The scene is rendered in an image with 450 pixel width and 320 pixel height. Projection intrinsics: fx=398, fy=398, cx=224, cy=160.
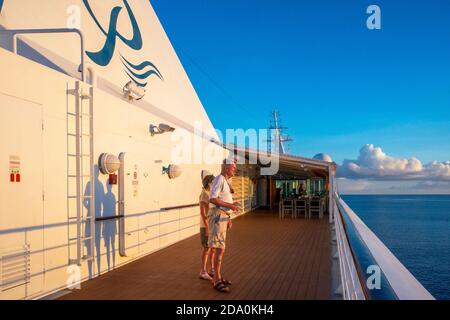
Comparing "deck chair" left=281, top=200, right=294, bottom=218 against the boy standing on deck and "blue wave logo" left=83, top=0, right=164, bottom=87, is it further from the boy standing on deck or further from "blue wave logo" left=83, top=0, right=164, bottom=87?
the boy standing on deck

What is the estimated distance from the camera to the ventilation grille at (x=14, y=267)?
3.29m

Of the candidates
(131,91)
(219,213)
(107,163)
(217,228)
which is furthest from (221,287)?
(131,91)

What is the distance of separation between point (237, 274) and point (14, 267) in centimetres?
253

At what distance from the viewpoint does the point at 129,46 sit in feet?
25.0

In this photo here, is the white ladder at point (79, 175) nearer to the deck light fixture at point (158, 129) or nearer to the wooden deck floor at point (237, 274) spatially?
the wooden deck floor at point (237, 274)

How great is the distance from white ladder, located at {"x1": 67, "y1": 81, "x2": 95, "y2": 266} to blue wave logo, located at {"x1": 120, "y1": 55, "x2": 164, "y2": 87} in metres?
2.97

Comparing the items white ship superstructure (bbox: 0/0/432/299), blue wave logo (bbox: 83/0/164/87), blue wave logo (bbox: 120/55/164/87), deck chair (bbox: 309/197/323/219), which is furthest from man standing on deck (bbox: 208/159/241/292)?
deck chair (bbox: 309/197/323/219)

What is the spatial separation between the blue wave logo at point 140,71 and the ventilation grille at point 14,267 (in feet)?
14.3

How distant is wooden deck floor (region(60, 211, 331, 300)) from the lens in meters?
4.04

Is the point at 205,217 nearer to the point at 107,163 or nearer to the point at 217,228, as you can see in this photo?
the point at 217,228

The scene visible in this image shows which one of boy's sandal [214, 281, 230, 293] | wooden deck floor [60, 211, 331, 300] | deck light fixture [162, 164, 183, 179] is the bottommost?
wooden deck floor [60, 211, 331, 300]

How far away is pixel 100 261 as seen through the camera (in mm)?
4883
